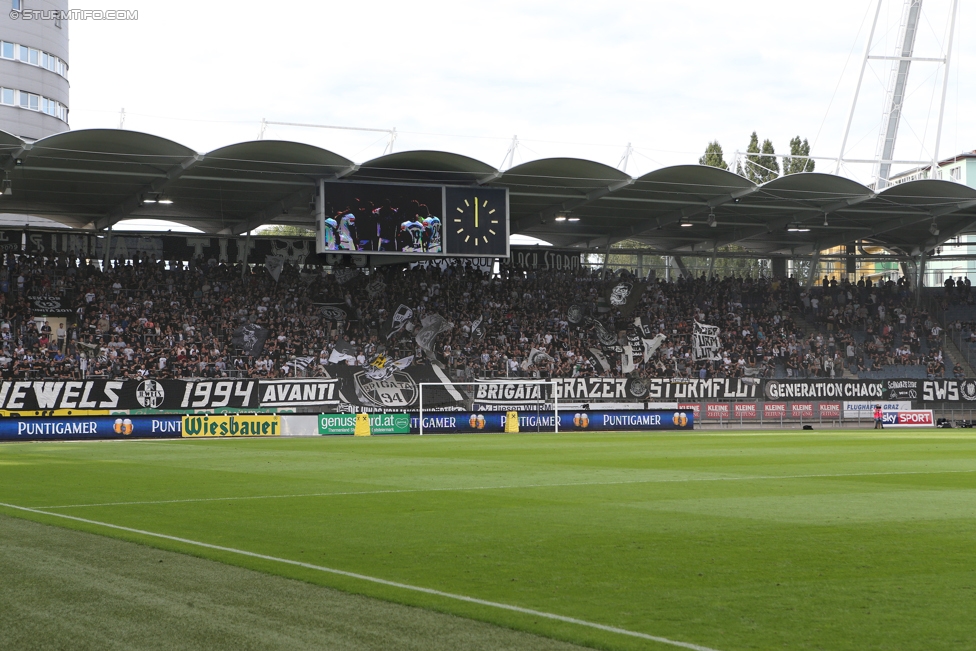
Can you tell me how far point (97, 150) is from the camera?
41344 mm

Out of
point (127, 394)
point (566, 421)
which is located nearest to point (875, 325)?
point (566, 421)

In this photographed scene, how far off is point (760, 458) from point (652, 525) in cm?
1358

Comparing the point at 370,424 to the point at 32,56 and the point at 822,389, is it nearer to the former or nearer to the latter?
the point at 822,389

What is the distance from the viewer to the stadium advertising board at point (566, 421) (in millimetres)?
43156

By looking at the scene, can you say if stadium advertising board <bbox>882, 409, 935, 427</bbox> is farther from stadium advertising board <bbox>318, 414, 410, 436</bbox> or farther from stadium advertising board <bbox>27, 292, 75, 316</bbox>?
stadium advertising board <bbox>27, 292, 75, 316</bbox>

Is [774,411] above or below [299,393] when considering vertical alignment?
below

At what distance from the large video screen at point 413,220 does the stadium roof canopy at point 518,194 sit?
33.5 inches

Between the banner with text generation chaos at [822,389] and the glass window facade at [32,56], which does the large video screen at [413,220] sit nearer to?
the banner with text generation chaos at [822,389]

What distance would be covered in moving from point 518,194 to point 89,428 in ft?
74.1

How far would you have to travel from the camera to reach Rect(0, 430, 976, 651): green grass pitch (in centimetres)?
748

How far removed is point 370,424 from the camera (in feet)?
139

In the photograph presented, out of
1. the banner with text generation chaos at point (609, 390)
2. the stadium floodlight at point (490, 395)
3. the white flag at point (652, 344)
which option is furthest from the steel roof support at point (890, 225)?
the stadium floodlight at point (490, 395)

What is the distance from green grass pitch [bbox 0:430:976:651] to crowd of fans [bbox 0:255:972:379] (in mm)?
20946

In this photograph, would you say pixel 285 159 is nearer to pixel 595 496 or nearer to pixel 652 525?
pixel 595 496
